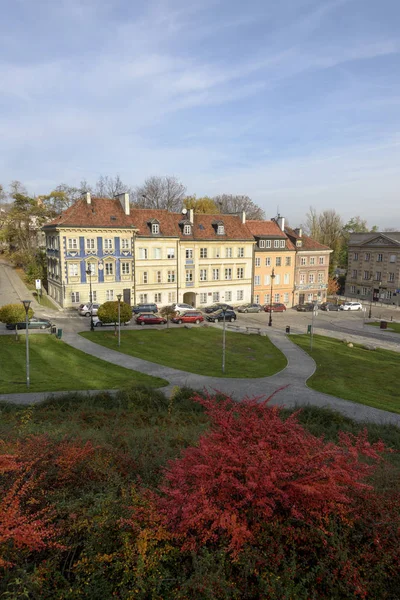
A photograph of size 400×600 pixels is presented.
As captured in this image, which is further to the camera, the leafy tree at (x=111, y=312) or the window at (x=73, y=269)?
the window at (x=73, y=269)

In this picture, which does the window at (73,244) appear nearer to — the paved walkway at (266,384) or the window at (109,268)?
the window at (109,268)

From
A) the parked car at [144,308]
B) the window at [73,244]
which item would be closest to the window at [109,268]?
the window at [73,244]

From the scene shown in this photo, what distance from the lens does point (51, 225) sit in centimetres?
4141

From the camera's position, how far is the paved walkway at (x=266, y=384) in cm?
1881

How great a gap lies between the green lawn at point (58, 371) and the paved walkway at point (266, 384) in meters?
0.89

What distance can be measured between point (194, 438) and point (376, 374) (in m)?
19.2

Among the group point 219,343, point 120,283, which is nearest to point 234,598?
point 219,343

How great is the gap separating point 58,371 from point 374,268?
56.3 meters

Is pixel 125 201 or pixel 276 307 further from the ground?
pixel 125 201

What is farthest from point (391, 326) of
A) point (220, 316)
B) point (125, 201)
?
point (125, 201)

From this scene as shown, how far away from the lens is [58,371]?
23.5m

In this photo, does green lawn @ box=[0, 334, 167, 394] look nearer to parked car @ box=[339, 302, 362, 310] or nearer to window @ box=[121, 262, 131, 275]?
window @ box=[121, 262, 131, 275]

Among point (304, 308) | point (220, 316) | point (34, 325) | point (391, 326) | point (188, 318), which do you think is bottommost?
point (391, 326)

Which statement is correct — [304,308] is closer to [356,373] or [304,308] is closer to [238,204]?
[356,373]
